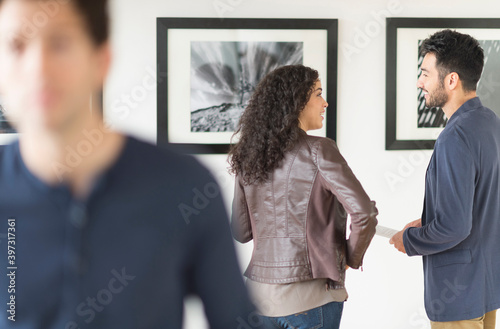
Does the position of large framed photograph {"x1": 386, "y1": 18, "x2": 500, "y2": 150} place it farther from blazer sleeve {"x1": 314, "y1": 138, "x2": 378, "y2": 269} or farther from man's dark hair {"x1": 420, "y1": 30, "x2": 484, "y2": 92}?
blazer sleeve {"x1": 314, "y1": 138, "x2": 378, "y2": 269}

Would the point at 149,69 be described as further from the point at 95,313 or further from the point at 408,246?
the point at 95,313

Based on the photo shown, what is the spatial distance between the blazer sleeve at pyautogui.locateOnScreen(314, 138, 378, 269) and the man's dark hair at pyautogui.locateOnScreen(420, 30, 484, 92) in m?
0.61

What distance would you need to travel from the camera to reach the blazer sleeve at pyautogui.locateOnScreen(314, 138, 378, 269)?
5.69 feet

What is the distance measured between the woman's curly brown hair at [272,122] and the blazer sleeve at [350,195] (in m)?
0.13

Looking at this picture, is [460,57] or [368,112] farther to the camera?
[368,112]

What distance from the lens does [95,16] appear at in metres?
0.34

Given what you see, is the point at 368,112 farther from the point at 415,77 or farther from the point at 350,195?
the point at 350,195

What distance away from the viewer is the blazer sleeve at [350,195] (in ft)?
5.69

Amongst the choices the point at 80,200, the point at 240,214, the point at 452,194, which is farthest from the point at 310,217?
the point at 80,200

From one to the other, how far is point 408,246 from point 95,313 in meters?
1.74

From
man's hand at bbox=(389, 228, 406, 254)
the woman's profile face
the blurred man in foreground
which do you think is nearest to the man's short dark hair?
the blurred man in foreground

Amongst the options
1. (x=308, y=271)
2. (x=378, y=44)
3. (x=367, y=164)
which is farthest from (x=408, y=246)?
(x=378, y=44)

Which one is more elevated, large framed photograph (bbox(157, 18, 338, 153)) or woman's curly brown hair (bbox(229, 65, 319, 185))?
large framed photograph (bbox(157, 18, 338, 153))

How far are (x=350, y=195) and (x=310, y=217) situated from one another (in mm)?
154
